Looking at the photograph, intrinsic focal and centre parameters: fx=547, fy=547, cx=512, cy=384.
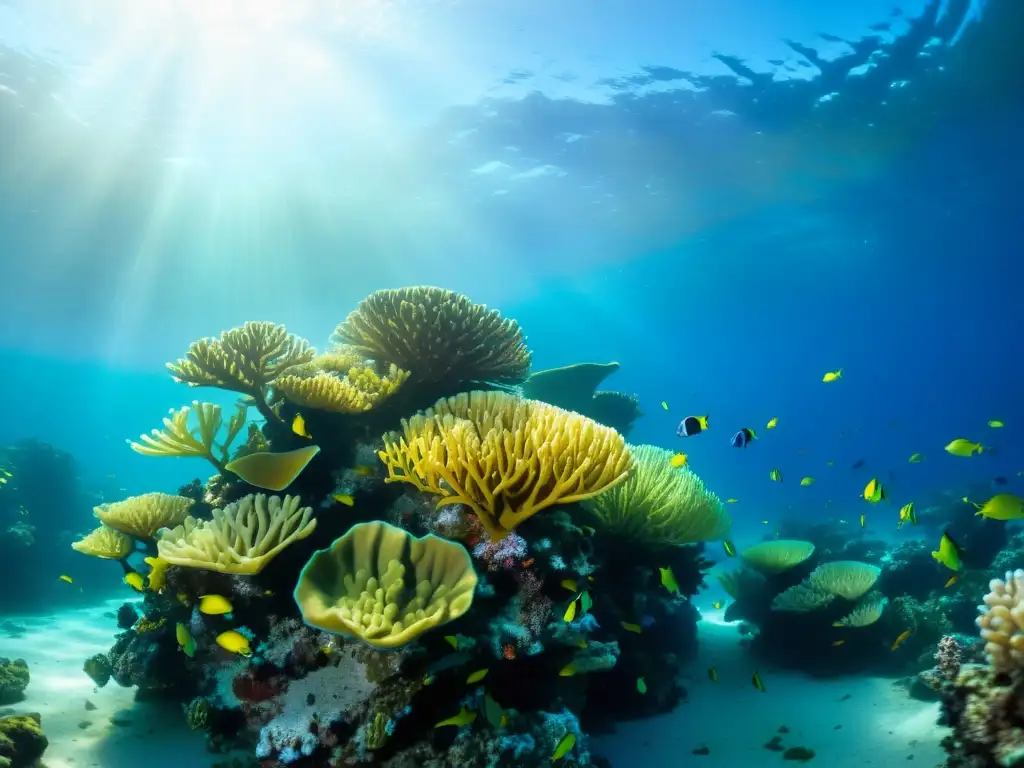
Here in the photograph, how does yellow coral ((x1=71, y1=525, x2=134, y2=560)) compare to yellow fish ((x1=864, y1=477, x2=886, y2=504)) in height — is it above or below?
below

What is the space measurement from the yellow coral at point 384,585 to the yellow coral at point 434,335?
2.36 metres

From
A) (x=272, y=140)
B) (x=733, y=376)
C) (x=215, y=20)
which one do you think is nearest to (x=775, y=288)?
(x=272, y=140)

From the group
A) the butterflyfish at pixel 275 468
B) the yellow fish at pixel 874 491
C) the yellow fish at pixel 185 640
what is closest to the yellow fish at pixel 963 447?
the yellow fish at pixel 874 491

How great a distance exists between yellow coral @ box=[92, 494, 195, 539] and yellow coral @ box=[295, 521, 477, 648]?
2753 millimetres

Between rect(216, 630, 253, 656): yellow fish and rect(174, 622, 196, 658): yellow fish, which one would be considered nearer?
rect(216, 630, 253, 656): yellow fish

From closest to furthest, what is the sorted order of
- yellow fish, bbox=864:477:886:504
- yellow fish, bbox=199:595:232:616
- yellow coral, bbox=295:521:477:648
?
1. yellow coral, bbox=295:521:477:648
2. yellow fish, bbox=199:595:232:616
3. yellow fish, bbox=864:477:886:504

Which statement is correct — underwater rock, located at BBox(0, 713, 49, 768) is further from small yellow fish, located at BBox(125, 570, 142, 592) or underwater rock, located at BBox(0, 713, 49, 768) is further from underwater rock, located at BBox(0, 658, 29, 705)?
underwater rock, located at BBox(0, 658, 29, 705)

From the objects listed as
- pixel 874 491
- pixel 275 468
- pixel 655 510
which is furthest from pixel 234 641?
pixel 874 491

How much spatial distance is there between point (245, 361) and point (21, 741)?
12.1 ft

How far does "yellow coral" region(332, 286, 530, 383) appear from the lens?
5.87 m

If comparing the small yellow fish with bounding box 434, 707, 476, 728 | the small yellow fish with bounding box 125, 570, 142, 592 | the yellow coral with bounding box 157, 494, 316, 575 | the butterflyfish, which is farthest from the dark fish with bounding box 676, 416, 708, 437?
the small yellow fish with bounding box 125, 570, 142, 592

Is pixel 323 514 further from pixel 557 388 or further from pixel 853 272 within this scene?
pixel 853 272

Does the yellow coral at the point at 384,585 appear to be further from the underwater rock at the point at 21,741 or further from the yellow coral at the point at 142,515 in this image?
the underwater rock at the point at 21,741

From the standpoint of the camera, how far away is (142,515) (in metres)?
5.50
